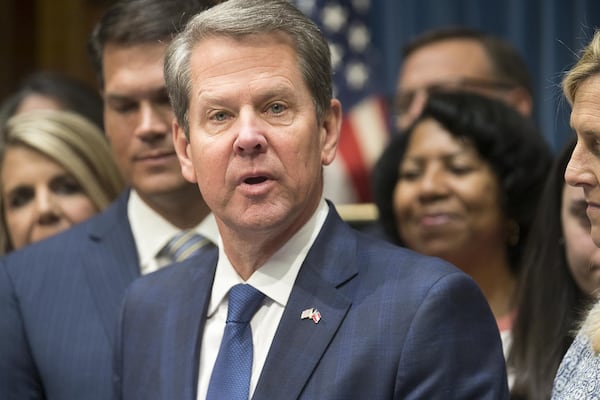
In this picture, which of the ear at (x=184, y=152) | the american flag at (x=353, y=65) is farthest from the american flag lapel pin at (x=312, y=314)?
the american flag at (x=353, y=65)

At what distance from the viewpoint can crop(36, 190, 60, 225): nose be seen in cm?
397

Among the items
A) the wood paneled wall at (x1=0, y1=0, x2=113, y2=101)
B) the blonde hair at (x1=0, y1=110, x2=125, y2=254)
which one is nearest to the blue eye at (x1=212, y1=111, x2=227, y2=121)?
the blonde hair at (x1=0, y1=110, x2=125, y2=254)

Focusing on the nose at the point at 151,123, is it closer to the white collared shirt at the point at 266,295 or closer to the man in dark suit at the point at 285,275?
the man in dark suit at the point at 285,275

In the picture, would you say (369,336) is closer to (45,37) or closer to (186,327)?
(186,327)

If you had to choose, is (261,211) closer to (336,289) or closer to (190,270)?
(336,289)

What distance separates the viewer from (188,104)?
2.68 m

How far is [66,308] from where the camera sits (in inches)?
127

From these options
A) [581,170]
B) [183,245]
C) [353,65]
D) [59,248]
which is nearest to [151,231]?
[183,245]

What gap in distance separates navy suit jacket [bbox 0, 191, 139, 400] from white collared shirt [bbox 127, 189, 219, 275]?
0.03 meters

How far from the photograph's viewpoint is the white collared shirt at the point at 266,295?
2.58m

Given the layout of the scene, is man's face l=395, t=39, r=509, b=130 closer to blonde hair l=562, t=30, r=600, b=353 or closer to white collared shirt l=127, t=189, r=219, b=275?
white collared shirt l=127, t=189, r=219, b=275

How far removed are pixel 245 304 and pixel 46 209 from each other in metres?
1.55

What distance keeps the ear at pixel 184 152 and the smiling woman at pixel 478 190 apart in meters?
1.28

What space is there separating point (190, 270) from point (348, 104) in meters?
3.54
